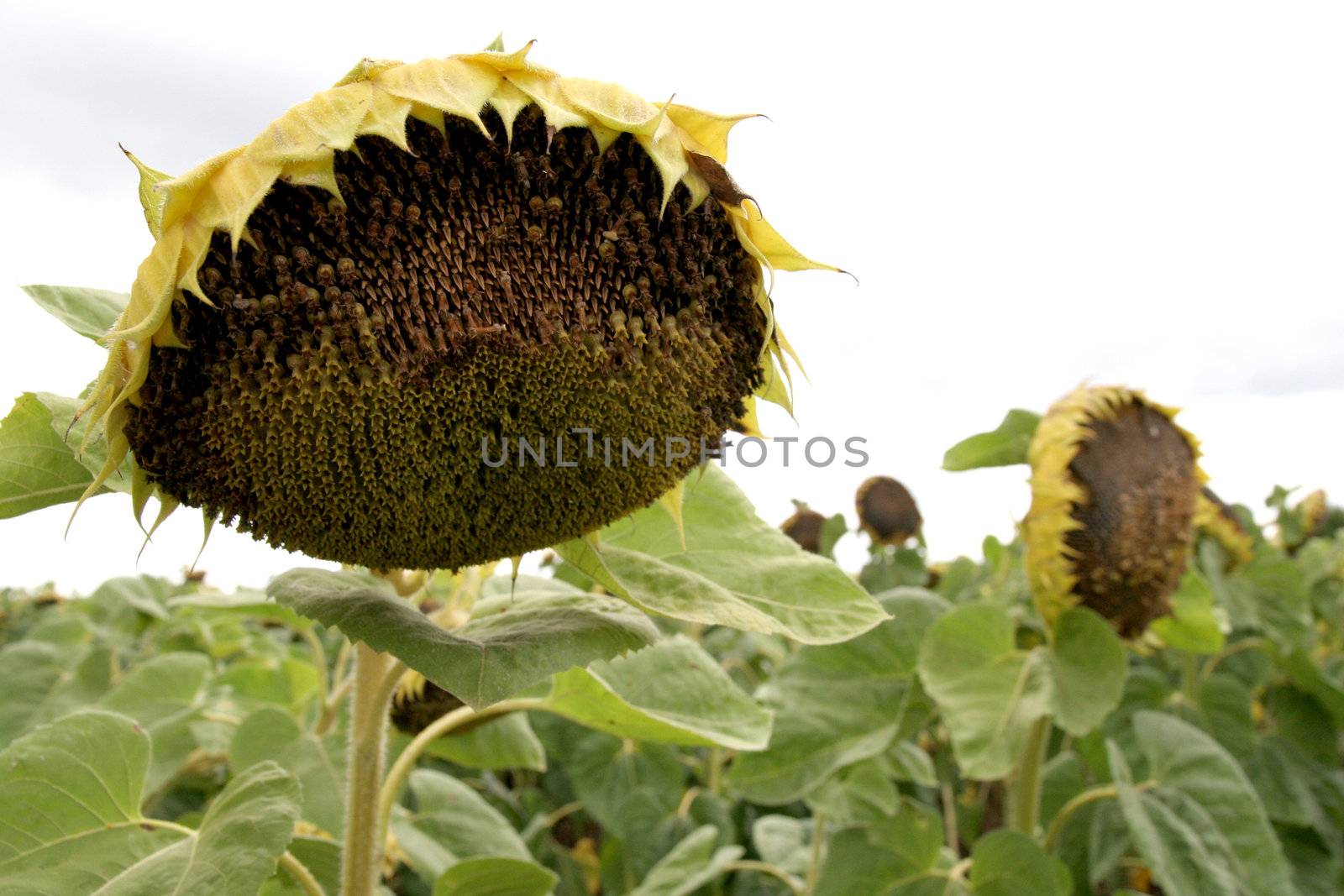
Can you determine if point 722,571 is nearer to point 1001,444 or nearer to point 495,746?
point 495,746

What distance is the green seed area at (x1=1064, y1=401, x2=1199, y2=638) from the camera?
7.29 ft

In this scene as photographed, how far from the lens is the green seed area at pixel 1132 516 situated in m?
2.22

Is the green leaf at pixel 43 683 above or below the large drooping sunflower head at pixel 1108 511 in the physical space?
below

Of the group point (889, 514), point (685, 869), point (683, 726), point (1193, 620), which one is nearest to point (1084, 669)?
point (1193, 620)

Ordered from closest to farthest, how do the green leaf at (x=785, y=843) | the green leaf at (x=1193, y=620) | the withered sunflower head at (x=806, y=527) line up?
1. the green leaf at (x=1193, y=620)
2. the green leaf at (x=785, y=843)
3. the withered sunflower head at (x=806, y=527)

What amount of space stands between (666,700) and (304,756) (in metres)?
0.85

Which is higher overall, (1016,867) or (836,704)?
(836,704)

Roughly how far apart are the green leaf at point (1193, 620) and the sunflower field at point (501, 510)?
42 cm

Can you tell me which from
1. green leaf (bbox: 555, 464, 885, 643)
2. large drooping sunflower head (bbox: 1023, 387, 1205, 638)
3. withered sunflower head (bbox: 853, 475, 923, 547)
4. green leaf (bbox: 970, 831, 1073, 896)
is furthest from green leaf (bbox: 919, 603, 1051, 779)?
withered sunflower head (bbox: 853, 475, 923, 547)

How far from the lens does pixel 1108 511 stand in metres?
2.22

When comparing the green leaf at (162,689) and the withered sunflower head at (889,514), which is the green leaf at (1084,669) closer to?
the green leaf at (162,689)

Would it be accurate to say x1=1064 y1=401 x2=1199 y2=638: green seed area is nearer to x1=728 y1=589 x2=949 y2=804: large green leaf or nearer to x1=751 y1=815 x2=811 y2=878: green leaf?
x1=728 y1=589 x2=949 y2=804: large green leaf

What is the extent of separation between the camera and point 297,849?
1438 mm

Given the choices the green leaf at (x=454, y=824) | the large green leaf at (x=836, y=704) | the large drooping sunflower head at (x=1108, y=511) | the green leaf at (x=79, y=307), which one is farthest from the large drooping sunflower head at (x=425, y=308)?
the large drooping sunflower head at (x=1108, y=511)
